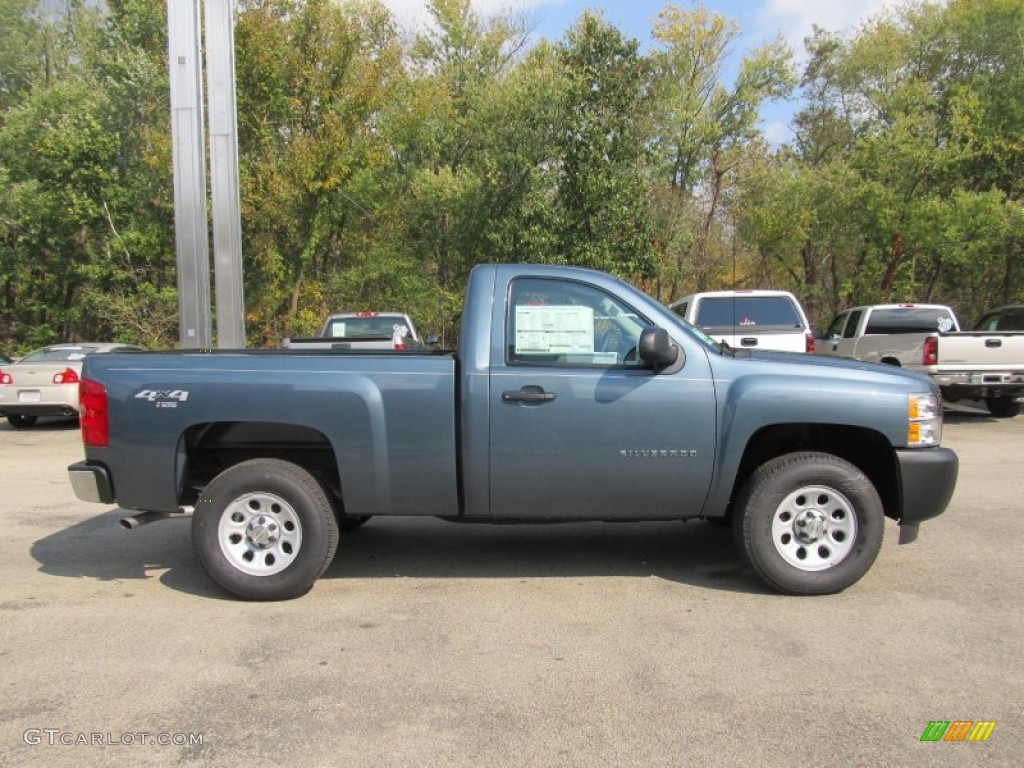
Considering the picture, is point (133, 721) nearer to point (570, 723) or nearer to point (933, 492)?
point (570, 723)

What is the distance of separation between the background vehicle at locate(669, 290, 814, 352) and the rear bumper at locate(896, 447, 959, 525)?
23.2 ft

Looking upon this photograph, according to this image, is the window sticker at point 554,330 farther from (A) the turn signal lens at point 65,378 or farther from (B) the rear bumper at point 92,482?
(A) the turn signal lens at point 65,378

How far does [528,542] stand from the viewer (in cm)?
634

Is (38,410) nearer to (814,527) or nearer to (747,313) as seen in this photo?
(747,313)

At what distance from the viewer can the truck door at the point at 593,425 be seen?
16.0 ft

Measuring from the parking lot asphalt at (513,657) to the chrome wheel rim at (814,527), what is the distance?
0.26 m

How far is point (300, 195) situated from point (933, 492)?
21.4 metres

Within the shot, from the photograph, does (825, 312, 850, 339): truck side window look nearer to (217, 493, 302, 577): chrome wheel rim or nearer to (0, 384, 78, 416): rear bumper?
(217, 493, 302, 577): chrome wheel rim

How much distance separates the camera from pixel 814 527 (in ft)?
16.4

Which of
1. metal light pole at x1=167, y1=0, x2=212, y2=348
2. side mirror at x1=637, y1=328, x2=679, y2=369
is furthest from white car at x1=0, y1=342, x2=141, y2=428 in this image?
side mirror at x1=637, y1=328, x2=679, y2=369

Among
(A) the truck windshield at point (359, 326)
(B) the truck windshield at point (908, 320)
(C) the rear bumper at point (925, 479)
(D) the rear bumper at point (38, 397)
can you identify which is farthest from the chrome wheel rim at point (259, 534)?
(B) the truck windshield at point (908, 320)

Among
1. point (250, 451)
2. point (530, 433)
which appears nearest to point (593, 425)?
point (530, 433)

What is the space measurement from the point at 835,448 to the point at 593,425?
1767mm

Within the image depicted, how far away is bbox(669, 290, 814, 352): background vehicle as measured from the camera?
475 inches
